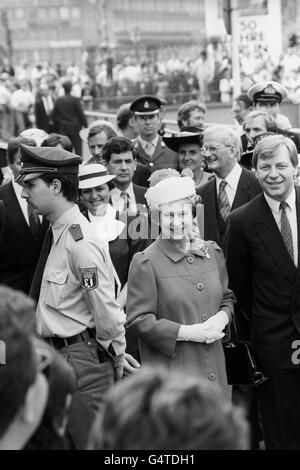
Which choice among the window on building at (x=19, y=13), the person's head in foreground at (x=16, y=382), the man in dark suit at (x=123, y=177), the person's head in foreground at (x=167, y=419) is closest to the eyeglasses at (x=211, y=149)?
the man in dark suit at (x=123, y=177)

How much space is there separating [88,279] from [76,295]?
14cm

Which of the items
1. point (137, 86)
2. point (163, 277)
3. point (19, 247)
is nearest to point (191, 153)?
point (19, 247)

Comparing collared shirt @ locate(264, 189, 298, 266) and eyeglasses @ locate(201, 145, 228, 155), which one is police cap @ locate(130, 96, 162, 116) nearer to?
eyeglasses @ locate(201, 145, 228, 155)

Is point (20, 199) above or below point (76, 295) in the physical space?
above

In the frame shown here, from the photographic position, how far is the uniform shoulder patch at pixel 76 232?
5350mm

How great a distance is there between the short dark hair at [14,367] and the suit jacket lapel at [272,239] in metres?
3.50

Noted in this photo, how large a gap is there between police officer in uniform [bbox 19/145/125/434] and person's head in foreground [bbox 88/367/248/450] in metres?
2.79

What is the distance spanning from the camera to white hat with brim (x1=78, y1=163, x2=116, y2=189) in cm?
731

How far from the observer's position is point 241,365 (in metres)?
6.03

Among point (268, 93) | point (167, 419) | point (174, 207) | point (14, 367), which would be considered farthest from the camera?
point (268, 93)

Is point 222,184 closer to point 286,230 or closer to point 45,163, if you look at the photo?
point 286,230

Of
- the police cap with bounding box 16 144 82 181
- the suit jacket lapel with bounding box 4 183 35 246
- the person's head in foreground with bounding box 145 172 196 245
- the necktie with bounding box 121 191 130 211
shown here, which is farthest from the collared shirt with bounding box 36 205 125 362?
the necktie with bounding box 121 191 130 211

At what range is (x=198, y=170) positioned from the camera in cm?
848

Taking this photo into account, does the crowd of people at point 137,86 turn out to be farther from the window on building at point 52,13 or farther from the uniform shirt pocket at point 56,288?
the window on building at point 52,13
